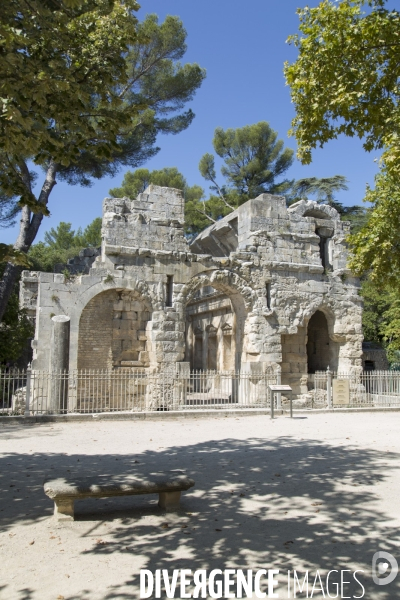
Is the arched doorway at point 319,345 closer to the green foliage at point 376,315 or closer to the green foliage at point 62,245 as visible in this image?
the green foliage at point 376,315

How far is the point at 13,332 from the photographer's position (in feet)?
55.9

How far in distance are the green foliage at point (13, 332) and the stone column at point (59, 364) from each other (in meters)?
2.71

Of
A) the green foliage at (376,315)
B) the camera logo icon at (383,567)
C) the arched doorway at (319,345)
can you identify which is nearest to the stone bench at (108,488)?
the camera logo icon at (383,567)

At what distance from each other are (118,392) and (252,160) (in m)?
22.6

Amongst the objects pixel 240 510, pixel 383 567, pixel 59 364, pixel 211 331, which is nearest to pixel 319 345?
pixel 211 331

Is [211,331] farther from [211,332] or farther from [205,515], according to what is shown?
[205,515]

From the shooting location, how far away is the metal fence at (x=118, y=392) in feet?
45.0

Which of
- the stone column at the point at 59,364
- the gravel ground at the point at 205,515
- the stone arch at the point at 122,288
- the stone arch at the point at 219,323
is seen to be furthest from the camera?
the stone arch at the point at 219,323

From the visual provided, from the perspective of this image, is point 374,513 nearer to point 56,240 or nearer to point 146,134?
point 146,134

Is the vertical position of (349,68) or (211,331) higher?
(349,68)

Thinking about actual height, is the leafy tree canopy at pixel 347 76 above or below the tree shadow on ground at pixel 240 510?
above

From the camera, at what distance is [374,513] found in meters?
5.45

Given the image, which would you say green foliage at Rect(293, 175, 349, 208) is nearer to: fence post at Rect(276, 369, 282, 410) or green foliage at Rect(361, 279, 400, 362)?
green foliage at Rect(361, 279, 400, 362)

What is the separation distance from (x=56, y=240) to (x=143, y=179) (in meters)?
14.8
